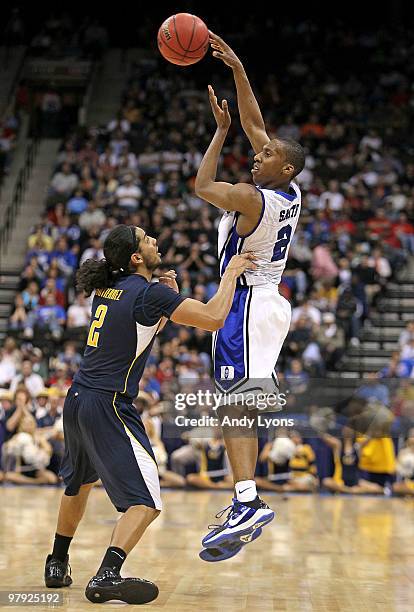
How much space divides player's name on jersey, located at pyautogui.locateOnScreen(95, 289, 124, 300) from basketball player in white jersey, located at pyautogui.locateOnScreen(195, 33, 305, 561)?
0.65m

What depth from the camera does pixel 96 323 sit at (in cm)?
579

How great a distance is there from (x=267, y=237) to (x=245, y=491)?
4.80 ft

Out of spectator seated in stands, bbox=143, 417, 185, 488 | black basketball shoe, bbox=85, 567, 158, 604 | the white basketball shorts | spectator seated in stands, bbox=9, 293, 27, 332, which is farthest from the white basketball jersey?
spectator seated in stands, bbox=9, 293, 27, 332

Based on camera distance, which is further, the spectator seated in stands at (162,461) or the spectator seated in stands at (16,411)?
the spectator seated in stands at (16,411)

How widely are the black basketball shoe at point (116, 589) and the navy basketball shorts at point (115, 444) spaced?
37 centimetres

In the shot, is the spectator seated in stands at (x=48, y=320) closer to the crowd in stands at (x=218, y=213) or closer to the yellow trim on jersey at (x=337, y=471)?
the crowd in stands at (x=218, y=213)

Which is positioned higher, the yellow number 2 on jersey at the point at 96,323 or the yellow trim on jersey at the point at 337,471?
the yellow number 2 on jersey at the point at 96,323

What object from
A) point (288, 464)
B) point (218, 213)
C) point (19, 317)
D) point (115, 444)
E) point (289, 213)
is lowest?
point (288, 464)

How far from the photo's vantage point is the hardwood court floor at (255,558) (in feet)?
19.0

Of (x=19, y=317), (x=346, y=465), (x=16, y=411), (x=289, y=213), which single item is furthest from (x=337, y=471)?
(x=289, y=213)

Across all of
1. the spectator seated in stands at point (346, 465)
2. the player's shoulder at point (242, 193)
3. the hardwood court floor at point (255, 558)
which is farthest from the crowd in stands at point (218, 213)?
the player's shoulder at point (242, 193)

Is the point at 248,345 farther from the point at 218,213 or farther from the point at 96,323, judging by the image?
the point at 218,213

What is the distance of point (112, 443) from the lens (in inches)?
219

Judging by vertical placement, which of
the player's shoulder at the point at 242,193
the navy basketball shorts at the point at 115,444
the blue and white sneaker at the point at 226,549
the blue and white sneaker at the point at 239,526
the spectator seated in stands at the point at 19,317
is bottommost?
the blue and white sneaker at the point at 226,549
